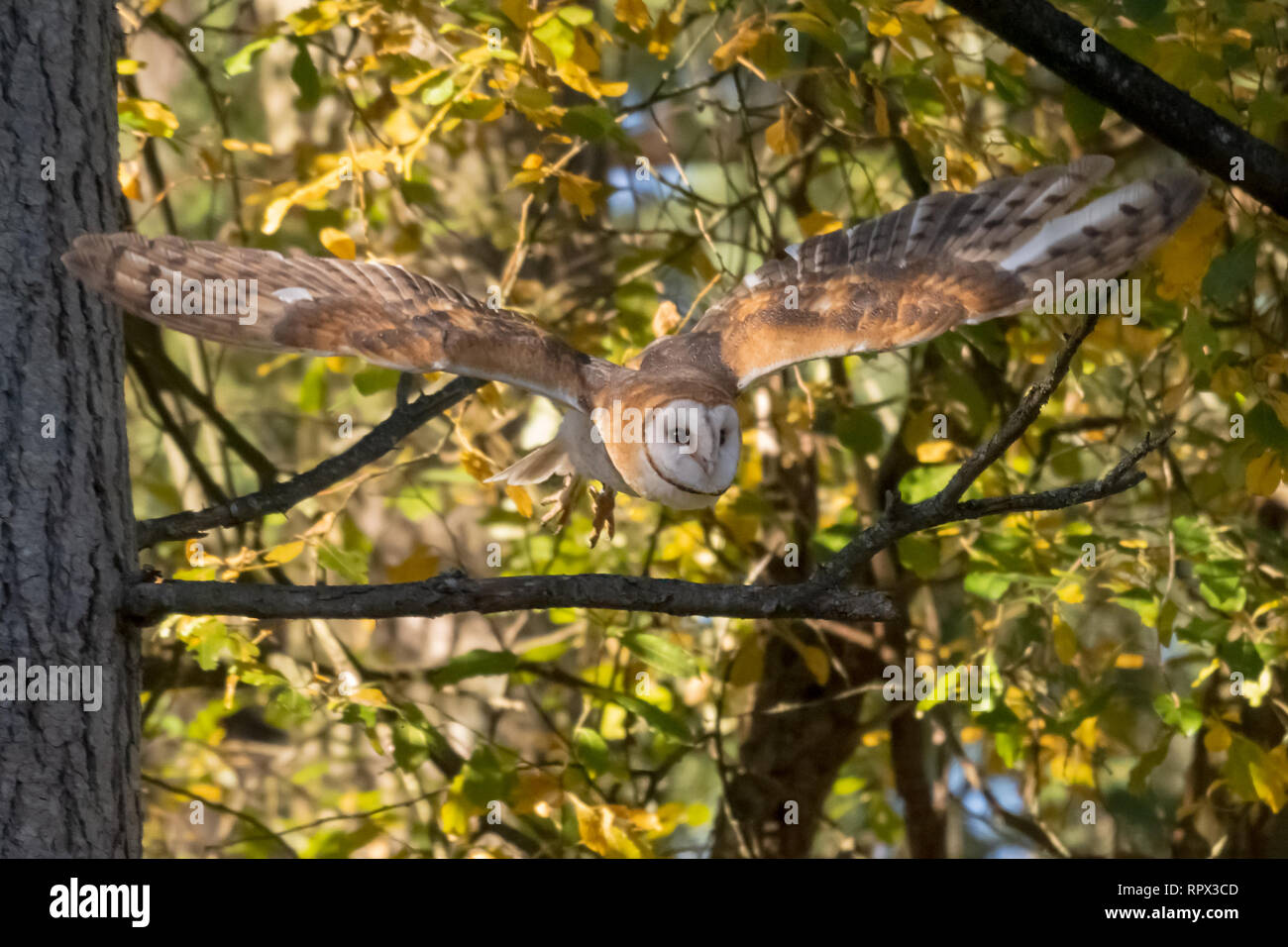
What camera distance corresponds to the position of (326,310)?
2.65 meters

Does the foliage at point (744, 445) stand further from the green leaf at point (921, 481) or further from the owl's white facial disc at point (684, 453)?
the owl's white facial disc at point (684, 453)

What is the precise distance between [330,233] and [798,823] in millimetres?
2815

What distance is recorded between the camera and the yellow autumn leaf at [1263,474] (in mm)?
3008

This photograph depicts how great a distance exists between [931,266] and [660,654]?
123cm

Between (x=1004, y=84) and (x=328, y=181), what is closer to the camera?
(x=1004, y=84)

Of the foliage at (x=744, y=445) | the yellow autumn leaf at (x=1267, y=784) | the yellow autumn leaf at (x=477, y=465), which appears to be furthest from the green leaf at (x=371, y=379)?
the yellow autumn leaf at (x=1267, y=784)

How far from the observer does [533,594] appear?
2.05m

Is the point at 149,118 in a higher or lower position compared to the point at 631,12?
lower

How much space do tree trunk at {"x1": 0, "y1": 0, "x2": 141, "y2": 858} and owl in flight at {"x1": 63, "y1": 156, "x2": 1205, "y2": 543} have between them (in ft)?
0.55

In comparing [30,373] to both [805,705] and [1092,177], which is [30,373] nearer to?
[1092,177]

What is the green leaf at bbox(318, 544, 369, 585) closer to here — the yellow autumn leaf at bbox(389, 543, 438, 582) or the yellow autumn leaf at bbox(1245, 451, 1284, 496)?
the yellow autumn leaf at bbox(389, 543, 438, 582)

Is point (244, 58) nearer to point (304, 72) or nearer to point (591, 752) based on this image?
point (304, 72)

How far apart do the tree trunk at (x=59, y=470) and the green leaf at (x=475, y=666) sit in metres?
0.86

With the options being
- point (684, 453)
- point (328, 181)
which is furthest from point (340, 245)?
point (684, 453)
